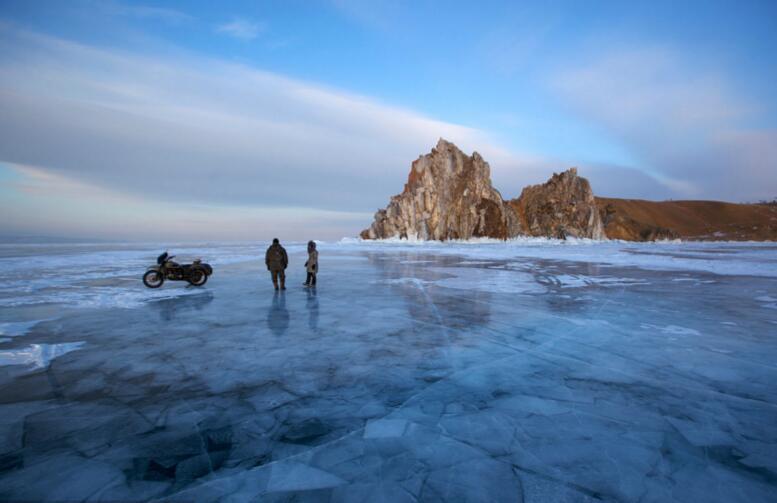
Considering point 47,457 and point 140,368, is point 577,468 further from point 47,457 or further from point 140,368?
point 140,368

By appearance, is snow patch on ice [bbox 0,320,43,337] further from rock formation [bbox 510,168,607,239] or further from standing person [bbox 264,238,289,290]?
rock formation [bbox 510,168,607,239]

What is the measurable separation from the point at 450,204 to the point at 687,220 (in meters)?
121

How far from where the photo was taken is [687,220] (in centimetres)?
15800

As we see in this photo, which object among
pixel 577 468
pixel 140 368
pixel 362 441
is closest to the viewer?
pixel 577 468

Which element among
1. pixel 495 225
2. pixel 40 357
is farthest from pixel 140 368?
pixel 495 225

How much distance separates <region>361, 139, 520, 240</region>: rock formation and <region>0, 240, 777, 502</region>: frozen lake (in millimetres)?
95734

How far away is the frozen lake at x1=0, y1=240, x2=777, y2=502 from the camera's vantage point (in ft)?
8.86

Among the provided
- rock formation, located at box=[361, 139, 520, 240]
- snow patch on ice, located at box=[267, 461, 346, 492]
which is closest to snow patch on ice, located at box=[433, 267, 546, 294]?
snow patch on ice, located at box=[267, 461, 346, 492]

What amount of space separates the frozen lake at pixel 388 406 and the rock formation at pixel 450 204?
95734mm

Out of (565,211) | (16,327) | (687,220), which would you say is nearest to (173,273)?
(16,327)

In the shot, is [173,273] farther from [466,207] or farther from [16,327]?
[466,207]

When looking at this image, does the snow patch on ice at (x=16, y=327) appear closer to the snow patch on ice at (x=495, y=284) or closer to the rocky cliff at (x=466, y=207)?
the snow patch on ice at (x=495, y=284)

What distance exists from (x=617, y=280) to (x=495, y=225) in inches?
3485

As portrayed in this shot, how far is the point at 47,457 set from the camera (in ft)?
9.95
